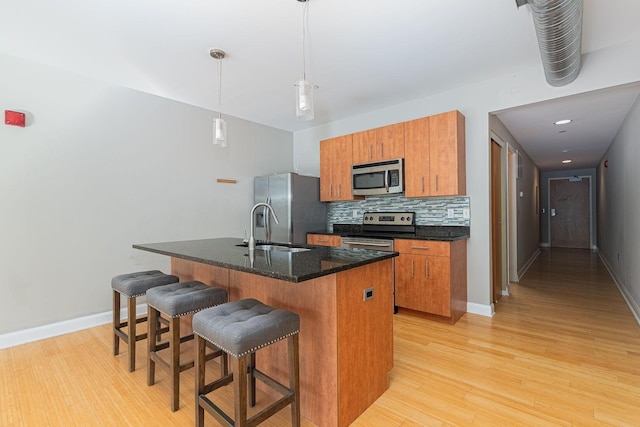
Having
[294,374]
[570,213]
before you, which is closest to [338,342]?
[294,374]

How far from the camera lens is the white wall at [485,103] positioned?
2582 millimetres

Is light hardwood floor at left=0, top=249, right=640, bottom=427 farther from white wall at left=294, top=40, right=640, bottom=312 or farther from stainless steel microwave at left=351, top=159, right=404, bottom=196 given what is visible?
stainless steel microwave at left=351, top=159, right=404, bottom=196

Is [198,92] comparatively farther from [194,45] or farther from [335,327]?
[335,327]

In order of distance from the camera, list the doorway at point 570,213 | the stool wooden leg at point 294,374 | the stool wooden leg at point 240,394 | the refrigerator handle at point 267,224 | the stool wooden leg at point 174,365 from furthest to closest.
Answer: the doorway at point 570,213 < the refrigerator handle at point 267,224 < the stool wooden leg at point 174,365 < the stool wooden leg at point 294,374 < the stool wooden leg at point 240,394

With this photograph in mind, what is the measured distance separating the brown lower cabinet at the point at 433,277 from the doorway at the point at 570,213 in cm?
773

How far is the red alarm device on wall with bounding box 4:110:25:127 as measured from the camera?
8.68 feet

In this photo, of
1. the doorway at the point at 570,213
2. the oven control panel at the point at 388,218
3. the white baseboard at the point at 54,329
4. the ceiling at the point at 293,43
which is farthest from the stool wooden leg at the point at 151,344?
the doorway at the point at 570,213

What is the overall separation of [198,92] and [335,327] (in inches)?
123

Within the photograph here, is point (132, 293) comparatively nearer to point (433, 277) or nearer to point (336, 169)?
point (433, 277)

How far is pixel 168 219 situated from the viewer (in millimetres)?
3645

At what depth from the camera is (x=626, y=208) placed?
3818 millimetres

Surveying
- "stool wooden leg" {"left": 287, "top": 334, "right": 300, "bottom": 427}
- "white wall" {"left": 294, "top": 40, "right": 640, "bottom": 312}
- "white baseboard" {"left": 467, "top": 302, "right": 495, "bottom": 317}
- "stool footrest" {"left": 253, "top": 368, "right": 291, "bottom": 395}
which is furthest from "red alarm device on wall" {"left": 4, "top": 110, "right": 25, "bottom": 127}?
"white baseboard" {"left": 467, "top": 302, "right": 495, "bottom": 317}

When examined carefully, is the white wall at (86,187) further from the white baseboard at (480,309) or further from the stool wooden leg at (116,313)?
the white baseboard at (480,309)

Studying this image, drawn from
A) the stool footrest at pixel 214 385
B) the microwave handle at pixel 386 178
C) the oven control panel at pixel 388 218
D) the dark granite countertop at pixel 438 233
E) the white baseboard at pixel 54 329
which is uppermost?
the microwave handle at pixel 386 178
